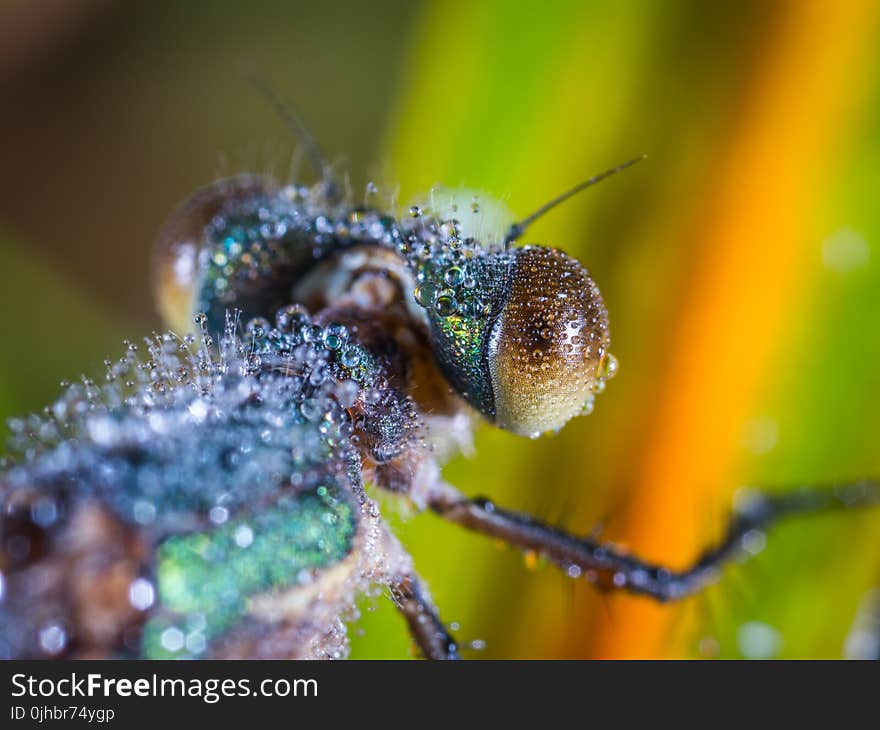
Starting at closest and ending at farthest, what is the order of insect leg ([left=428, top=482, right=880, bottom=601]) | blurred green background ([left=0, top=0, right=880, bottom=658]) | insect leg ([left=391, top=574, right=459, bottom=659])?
1. insect leg ([left=391, top=574, right=459, bottom=659])
2. insect leg ([left=428, top=482, right=880, bottom=601])
3. blurred green background ([left=0, top=0, right=880, bottom=658])

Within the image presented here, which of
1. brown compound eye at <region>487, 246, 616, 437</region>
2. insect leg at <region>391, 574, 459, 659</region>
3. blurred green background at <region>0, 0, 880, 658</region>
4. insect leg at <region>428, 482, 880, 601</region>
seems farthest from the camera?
blurred green background at <region>0, 0, 880, 658</region>

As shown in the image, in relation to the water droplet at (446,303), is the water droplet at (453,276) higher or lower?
higher

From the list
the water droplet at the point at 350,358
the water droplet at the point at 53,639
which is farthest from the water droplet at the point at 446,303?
the water droplet at the point at 53,639

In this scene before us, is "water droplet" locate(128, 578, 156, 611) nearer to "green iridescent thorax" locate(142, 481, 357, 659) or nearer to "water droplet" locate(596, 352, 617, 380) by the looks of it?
"green iridescent thorax" locate(142, 481, 357, 659)

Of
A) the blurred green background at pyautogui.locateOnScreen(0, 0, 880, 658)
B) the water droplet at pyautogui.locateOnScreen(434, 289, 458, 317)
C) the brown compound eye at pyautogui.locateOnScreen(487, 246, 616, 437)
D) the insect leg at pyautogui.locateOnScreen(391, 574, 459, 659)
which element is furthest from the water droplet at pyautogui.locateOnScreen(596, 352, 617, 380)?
the blurred green background at pyautogui.locateOnScreen(0, 0, 880, 658)

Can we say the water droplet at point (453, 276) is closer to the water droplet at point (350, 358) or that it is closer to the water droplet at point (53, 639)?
the water droplet at point (350, 358)

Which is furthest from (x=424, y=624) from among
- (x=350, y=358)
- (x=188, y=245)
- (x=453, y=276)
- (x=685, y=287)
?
(x=685, y=287)
